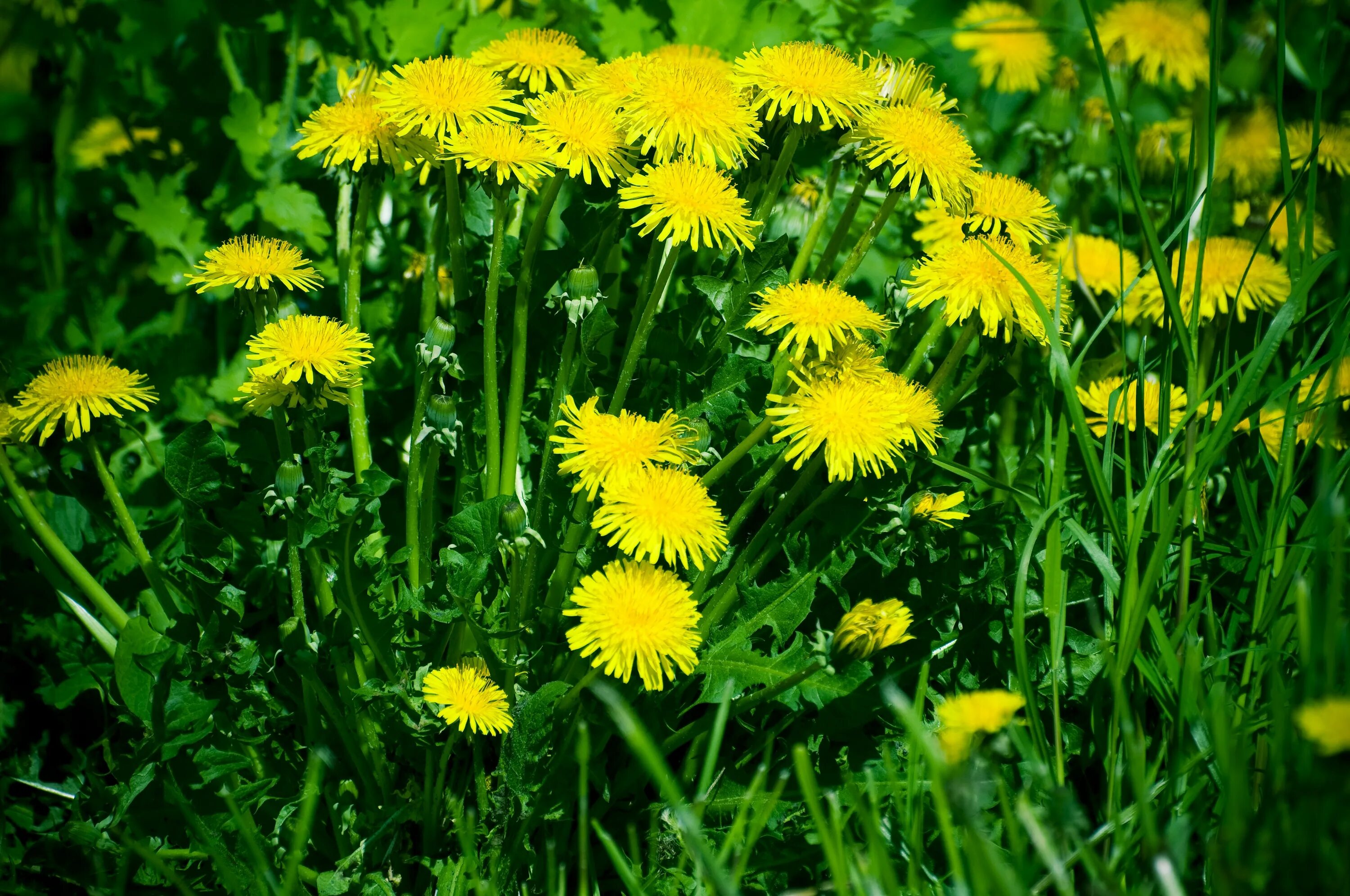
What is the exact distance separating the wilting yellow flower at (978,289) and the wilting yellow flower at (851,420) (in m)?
0.16

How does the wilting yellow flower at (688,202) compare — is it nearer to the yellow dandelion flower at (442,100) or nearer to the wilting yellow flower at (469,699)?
the yellow dandelion flower at (442,100)

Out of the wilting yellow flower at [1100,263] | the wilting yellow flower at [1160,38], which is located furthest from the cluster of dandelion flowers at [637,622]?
the wilting yellow flower at [1160,38]

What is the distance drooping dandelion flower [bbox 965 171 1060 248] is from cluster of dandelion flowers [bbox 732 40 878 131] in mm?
210

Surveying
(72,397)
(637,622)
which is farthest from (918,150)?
(72,397)

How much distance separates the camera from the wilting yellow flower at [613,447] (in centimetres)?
120

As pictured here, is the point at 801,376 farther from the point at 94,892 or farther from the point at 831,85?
the point at 94,892

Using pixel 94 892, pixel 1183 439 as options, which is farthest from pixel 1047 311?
pixel 94 892

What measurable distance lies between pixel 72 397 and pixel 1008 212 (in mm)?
1243

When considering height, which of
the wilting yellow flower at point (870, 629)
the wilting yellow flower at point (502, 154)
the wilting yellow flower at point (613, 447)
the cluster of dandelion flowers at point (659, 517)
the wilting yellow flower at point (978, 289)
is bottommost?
the wilting yellow flower at point (870, 629)

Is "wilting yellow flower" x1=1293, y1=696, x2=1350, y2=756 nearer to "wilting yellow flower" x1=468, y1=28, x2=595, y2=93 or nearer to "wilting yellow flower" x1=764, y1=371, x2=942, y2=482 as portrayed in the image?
"wilting yellow flower" x1=764, y1=371, x2=942, y2=482

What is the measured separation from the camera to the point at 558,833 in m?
1.34

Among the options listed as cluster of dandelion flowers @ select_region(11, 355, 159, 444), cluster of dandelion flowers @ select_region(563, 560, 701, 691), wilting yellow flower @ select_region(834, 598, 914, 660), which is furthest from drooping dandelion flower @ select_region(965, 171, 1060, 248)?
cluster of dandelion flowers @ select_region(11, 355, 159, 444)

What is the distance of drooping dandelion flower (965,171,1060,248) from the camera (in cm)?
145

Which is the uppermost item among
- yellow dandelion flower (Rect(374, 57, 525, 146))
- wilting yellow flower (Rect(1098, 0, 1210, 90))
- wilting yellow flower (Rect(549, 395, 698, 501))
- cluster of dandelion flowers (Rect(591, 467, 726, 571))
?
wilting yellow flower (Rect(1098, 0, 1210, 90))
